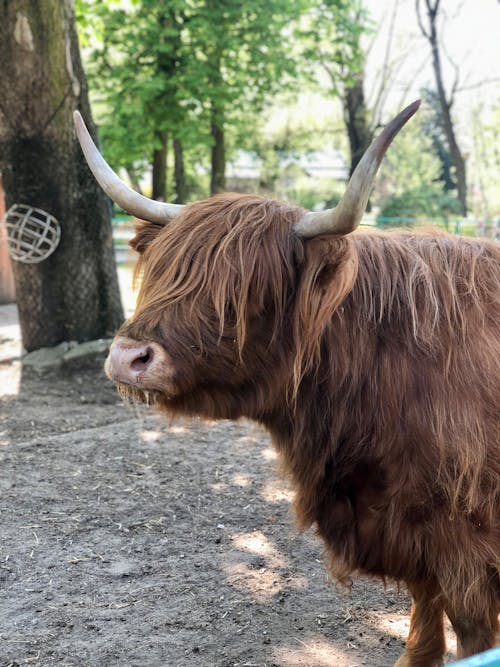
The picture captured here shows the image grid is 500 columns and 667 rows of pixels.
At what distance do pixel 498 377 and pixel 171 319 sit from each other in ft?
3.50

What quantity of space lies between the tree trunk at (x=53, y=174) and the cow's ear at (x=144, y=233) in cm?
454

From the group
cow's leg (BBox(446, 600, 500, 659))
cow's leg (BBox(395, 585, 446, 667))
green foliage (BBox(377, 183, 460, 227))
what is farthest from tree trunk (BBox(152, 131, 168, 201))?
cow's leg (BBox(446, 600, 500, 659))

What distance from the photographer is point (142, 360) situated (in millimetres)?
2094

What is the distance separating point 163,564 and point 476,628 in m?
1.72

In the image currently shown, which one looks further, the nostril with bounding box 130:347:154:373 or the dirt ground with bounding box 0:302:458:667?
the dirt ground with bounding box 0:302:458:667

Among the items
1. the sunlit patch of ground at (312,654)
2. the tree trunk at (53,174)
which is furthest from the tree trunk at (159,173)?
the sunlit patch of ground at (312,654)

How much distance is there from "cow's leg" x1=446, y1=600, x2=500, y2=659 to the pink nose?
51.8 inches

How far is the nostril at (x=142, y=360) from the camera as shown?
81.8 inches

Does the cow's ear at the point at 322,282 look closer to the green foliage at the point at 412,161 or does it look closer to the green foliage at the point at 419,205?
the green foliage at the point at 419,205

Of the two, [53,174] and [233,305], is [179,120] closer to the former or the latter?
[53,174]

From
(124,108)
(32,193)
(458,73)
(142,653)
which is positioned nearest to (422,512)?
(142,653)

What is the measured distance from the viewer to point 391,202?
80.4ft

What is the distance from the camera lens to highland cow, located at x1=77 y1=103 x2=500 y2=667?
2182mm

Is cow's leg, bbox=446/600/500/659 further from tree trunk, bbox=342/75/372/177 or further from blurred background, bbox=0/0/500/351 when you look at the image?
tree trunk, bbox=342/75/372/177
